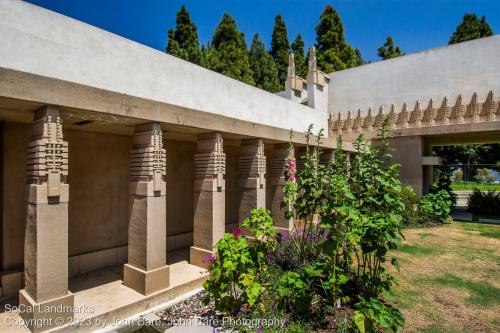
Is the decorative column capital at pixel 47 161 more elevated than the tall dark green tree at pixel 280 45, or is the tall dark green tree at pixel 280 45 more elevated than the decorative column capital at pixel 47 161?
the tall dark green tree at pixel 280 45

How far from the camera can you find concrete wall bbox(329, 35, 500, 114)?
43.8ft

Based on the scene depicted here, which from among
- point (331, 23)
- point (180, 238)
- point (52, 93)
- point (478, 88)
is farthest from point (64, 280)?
point (331, 23)

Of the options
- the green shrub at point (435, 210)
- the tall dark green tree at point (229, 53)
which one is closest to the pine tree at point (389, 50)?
the tall dark green tree at point (229, 53)

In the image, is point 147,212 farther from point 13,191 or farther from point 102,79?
point 102,79

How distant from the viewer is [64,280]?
416 centimetres

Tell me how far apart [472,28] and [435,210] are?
30643mm

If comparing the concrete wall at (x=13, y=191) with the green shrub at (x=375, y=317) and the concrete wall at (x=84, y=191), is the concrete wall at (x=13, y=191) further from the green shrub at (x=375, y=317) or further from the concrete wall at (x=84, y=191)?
the green shrub at (x=375, y=317)

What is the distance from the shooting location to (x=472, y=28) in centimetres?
3177

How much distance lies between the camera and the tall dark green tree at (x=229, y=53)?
26734 millimetres

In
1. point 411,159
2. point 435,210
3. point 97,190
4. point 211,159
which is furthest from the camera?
point 411,159

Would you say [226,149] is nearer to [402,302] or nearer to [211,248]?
[211,248]

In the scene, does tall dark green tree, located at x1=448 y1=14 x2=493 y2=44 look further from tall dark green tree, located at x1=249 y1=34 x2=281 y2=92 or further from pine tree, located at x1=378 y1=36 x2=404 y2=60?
tall dark green tree, located at x1=249 y1=34 x2=281 y2=92

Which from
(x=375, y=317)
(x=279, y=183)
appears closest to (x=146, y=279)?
(x=375, y=317)

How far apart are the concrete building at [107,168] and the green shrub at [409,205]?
4316 millimetres
